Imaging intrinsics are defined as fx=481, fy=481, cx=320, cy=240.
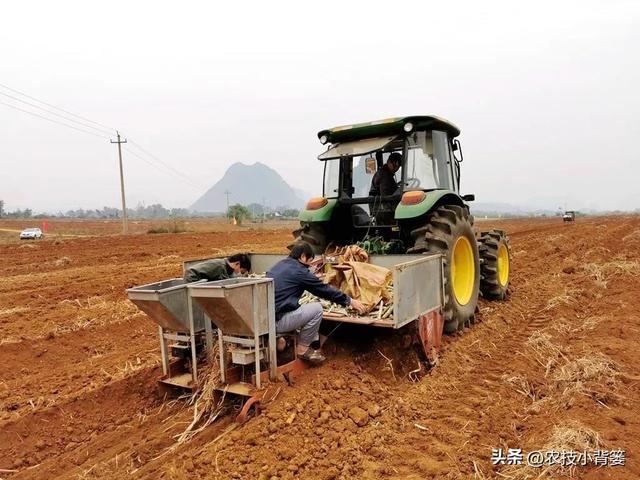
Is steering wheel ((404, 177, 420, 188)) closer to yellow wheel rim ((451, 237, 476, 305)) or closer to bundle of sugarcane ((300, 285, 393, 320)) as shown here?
yellow wheel rim ((451, 237, 476, 305))

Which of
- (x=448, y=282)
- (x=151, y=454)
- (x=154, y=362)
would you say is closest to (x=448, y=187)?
(x=448, y=282)

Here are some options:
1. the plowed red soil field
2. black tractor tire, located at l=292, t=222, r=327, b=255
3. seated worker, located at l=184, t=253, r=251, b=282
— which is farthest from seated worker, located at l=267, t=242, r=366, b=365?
black tractor tire, located at l=292, t=222, r=327, b=255

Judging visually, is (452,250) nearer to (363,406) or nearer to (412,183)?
(412,183)

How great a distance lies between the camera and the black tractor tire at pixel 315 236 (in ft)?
20.6

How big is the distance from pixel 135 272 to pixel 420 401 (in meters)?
9.06

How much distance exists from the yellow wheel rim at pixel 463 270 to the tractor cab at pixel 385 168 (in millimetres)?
701

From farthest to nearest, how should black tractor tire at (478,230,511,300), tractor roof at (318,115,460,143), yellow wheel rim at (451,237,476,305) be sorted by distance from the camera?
black tractor tire at (478,230,511,300)
yellow wheel rim at (451,237,476,305)
tractor roof at (318,115,460,143)

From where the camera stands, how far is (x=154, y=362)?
16.6 feet

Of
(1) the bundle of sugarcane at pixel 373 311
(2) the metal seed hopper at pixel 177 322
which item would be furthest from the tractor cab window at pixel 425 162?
(2) the metal seed hopper at pixel 177 322

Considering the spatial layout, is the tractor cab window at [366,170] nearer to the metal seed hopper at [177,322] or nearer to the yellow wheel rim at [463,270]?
the yellow wheel rim at [463,270]

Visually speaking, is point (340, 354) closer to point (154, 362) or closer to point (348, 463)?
point (348, 463)

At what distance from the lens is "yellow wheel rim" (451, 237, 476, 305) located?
19.1 ft

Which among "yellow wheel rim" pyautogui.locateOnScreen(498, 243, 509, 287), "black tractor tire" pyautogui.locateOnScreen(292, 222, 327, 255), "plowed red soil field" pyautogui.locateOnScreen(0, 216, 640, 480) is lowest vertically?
"plowed red soil field" pyautogui.locateOnScreen(0, 216, 640, 480)

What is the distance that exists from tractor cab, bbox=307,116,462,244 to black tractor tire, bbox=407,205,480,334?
31 centimetres
